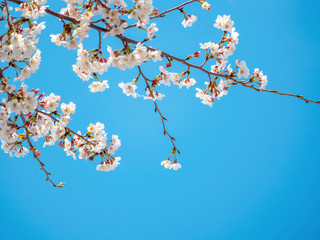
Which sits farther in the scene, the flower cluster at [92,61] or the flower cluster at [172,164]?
the flower cluster at [172,164]

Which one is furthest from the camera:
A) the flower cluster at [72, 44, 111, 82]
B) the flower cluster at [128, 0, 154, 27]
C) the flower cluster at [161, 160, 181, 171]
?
the flower cluster at [161, 160, 181, 171]

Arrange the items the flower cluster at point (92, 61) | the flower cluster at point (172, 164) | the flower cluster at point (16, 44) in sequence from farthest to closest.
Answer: the flower cluster at point (172, 164), the flower cluster at point (92, 61), the flower cluster at point (16, 44)

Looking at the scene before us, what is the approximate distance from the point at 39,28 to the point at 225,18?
126 centimetres

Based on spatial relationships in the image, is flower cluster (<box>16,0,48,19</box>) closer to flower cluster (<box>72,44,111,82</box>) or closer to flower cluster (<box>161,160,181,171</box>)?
flower cluster (<box>72,44,111,82</box>)

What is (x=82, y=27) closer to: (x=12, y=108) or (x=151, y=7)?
(x=151, y=7)

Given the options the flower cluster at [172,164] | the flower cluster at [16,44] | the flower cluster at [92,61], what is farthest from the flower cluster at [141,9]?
the flower cluster at [172,164]

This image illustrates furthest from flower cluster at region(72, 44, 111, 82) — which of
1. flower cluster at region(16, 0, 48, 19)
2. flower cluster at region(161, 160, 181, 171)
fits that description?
flower cluster at region(161, 160, 181, 171)

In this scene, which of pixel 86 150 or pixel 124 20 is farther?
pixel 86 150

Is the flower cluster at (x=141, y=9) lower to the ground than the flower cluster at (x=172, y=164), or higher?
higher

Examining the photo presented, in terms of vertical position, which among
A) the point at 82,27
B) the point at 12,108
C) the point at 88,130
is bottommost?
the point at 12,108

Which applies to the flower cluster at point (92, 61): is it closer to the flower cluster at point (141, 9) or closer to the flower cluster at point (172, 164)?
the flower cluster at point (141, 9)

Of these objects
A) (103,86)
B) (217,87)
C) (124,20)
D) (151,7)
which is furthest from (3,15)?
(217,87)

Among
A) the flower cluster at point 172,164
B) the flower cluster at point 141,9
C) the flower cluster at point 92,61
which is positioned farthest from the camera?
the flower cluster at point 172,164

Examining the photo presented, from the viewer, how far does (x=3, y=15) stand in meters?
1.60
